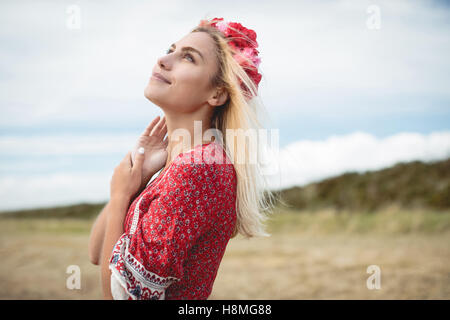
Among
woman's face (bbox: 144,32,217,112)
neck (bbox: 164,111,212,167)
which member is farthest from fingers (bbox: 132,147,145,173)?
woman's face (bbox: 144,32,217,112)

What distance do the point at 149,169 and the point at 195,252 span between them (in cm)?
57

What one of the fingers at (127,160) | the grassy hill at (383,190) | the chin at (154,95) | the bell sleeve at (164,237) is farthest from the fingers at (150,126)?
the grassy hill at (383,190)

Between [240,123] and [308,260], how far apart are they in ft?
21.0

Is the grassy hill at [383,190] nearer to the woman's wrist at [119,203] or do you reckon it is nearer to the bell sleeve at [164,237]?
the woman's wrist at [119,203]

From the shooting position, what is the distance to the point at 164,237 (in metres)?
1.93

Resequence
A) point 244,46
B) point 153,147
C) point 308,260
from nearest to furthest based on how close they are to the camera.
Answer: point 244,46 → point 153,147 → point 308,260

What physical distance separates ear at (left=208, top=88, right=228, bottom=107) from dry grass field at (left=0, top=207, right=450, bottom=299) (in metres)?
4.54

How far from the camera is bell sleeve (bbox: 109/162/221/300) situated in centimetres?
194

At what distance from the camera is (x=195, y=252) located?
2133mm

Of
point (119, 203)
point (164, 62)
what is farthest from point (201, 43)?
point (119, 203)

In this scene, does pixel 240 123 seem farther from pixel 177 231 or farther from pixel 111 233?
pixel 111 233

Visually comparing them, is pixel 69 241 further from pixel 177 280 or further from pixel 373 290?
pixel 177 280

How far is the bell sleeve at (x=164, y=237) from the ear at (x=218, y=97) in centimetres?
43
